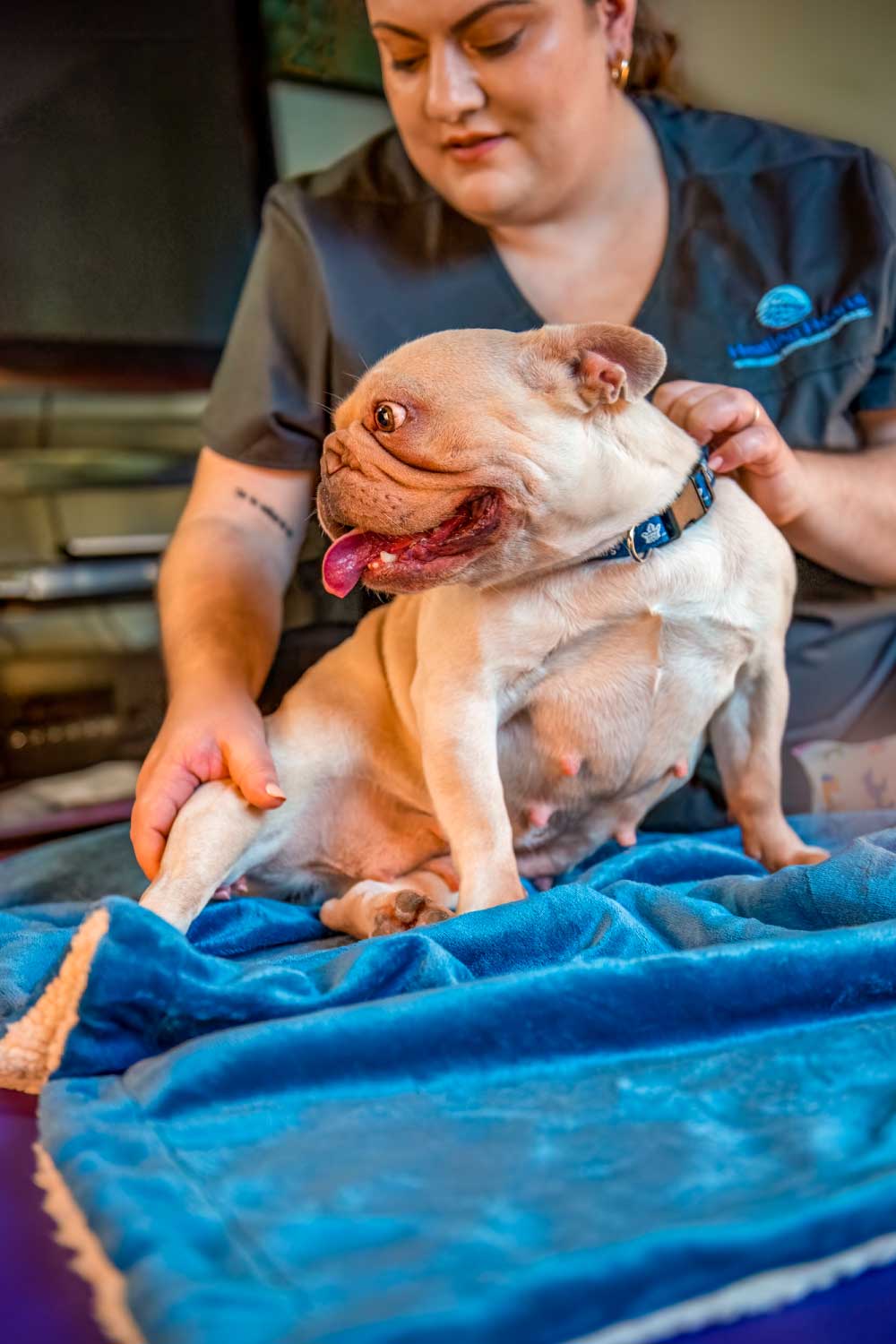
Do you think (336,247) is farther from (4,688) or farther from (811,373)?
(4,688)

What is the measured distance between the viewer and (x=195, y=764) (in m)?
1.25

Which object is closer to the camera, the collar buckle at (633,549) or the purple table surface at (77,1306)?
the purple table surface at (77,1306)

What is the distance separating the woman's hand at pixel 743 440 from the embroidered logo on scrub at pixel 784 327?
148 millimetres

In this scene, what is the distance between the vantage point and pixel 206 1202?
0.66 m

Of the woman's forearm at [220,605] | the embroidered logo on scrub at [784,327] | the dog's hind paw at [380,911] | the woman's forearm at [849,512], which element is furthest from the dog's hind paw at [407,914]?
the embroidered logo on scrub at [784,327]

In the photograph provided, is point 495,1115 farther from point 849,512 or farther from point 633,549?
point 849,512

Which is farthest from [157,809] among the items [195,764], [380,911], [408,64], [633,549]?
[408,64]

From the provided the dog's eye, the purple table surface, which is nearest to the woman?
the dog's eye

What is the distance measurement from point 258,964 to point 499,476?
1.57ft

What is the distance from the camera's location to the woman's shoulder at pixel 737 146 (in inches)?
59.9

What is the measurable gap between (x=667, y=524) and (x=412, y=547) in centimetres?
28

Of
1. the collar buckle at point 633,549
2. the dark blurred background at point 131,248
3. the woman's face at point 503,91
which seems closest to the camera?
the collar buckle at point 633,549

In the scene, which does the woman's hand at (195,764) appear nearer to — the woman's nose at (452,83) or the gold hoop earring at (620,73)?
the woman's nose at (452,83)

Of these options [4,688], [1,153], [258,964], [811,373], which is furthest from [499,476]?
[4,688]
